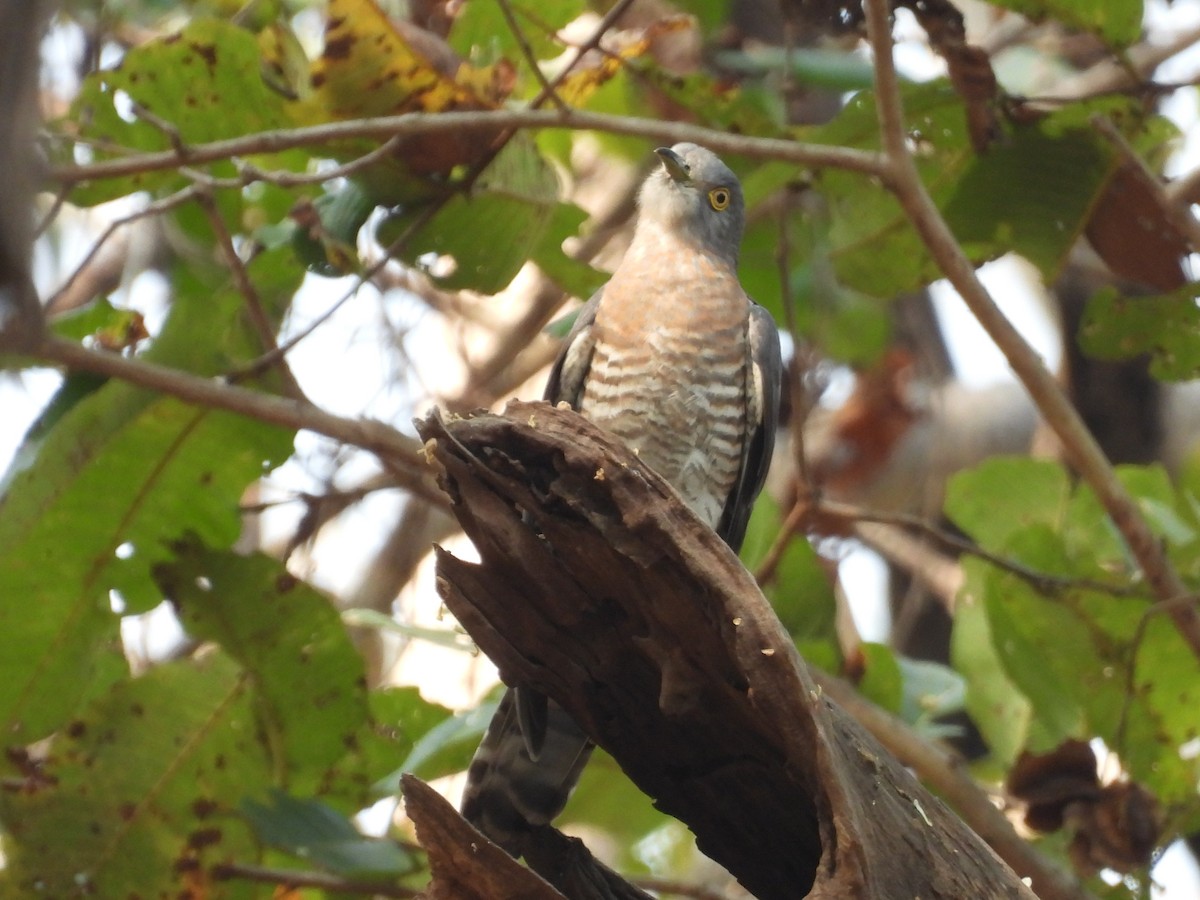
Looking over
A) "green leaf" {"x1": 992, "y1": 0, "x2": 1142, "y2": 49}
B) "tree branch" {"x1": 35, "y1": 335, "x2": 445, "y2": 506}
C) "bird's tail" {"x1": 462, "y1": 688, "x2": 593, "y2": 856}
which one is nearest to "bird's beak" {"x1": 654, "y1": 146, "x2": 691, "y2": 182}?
"green leaf" {"x1": 992, "y1": 0, "x2": 1142, "y2": 49}

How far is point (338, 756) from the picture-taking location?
13.2ft

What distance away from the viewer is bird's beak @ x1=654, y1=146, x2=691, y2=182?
4.43 m

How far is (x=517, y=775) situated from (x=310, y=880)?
84 cm

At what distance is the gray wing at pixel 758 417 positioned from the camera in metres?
3.90

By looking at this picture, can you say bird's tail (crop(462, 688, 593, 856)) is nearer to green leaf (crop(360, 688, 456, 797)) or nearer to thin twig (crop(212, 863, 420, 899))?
thin twig (crop(212, 863, 420, 899))

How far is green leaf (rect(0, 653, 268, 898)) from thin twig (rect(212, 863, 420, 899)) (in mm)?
141

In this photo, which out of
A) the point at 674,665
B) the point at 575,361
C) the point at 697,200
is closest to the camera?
the point at 674,665

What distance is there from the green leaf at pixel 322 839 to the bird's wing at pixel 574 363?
51.8 inches

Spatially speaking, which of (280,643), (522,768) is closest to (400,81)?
(280,643)

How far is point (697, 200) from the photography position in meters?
4.40

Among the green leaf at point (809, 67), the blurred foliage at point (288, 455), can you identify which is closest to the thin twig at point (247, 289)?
the blurred foliage at point (288, 455)

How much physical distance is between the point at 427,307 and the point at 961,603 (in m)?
2.76

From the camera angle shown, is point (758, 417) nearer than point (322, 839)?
No

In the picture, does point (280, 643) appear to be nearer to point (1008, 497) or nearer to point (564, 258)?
point (564, 258)
